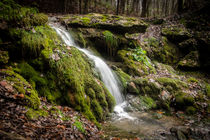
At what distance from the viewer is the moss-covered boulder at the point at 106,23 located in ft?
32.3

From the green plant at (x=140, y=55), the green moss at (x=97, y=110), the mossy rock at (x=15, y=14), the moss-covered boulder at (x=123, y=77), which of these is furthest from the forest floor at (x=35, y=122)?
the green plant at (x=140, y=55)

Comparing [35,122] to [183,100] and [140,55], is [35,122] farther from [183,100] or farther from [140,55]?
[140,55]

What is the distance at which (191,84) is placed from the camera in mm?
9289

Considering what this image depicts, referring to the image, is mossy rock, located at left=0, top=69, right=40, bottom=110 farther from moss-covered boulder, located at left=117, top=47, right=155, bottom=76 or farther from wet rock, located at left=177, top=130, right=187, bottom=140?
moss-covered boulder, located at left=117, top=47, right=155, bottom=76

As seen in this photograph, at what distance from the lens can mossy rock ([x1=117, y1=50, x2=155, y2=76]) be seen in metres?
9.30

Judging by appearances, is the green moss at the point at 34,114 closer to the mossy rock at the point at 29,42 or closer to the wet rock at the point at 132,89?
the mossy rock at the point at 29,42

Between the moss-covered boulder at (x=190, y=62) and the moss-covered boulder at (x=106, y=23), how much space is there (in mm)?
4647

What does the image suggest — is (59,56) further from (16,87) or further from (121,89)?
(121,89)

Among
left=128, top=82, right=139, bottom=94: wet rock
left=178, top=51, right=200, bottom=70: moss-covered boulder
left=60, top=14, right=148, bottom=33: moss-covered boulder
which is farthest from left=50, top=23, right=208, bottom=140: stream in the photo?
left=178, top=51, right=200, bottom=70: moss-covered boulder

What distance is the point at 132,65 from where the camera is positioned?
9.53m

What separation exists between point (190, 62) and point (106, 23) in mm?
7661

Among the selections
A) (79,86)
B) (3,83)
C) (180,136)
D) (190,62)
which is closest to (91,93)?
(79,86)

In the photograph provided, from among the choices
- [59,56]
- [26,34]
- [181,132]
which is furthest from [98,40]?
[181,132]

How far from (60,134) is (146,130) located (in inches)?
136
